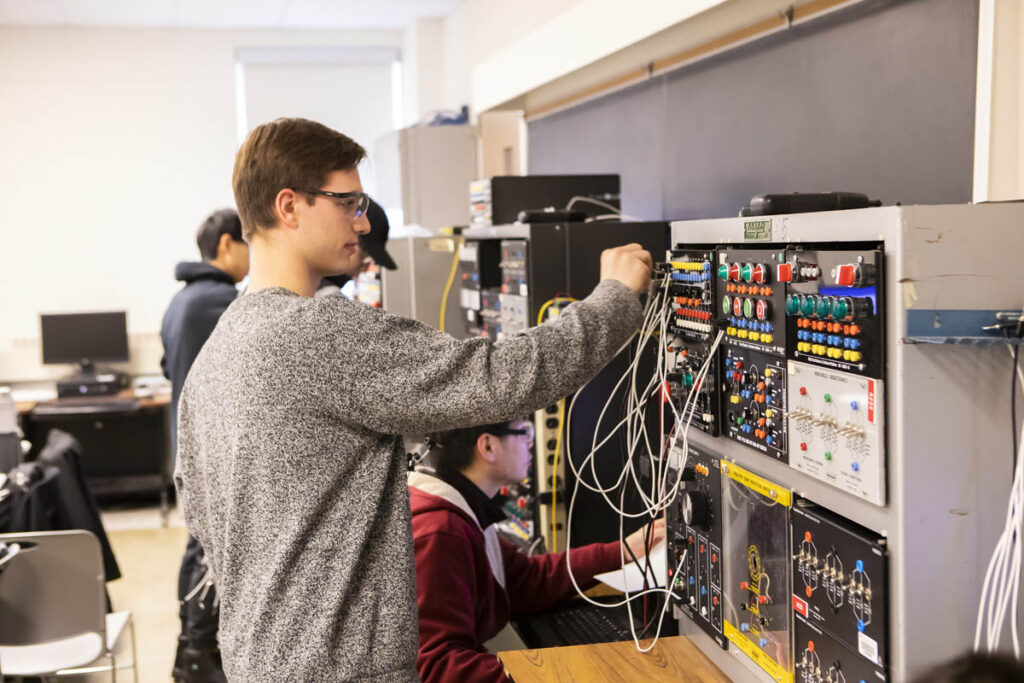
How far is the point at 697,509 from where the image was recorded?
1.63m

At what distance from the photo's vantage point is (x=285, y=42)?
21.5ft

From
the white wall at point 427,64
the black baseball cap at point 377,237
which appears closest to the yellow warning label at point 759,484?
the black baseball cap at point 377,237

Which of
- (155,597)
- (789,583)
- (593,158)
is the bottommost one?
(155,597)

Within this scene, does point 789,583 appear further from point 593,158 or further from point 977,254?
point 593,158

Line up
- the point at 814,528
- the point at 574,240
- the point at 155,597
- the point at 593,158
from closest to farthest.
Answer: the point at 814,528, the point at 574,240, the point at 593,158, the point at 155,597

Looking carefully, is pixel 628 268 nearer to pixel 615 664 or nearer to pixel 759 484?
pixel 759 484

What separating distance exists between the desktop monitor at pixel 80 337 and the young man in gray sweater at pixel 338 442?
17.0ft

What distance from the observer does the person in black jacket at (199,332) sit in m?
3.35

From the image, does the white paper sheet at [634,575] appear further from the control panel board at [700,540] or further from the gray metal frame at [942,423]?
the gray metal frame at [942,423]

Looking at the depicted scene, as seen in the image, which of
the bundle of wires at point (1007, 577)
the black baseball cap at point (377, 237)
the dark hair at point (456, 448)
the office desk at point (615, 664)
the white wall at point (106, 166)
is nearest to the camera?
the bundle of wires at point (1007, 577)

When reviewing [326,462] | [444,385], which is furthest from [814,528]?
[326,462]

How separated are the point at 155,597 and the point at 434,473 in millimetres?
3252

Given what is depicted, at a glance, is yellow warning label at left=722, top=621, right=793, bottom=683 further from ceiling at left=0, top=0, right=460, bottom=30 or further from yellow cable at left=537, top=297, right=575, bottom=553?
ceiling at left=0, top=0, right=460, bottom=30

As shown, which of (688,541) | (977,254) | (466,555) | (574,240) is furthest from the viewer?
(574,240)
